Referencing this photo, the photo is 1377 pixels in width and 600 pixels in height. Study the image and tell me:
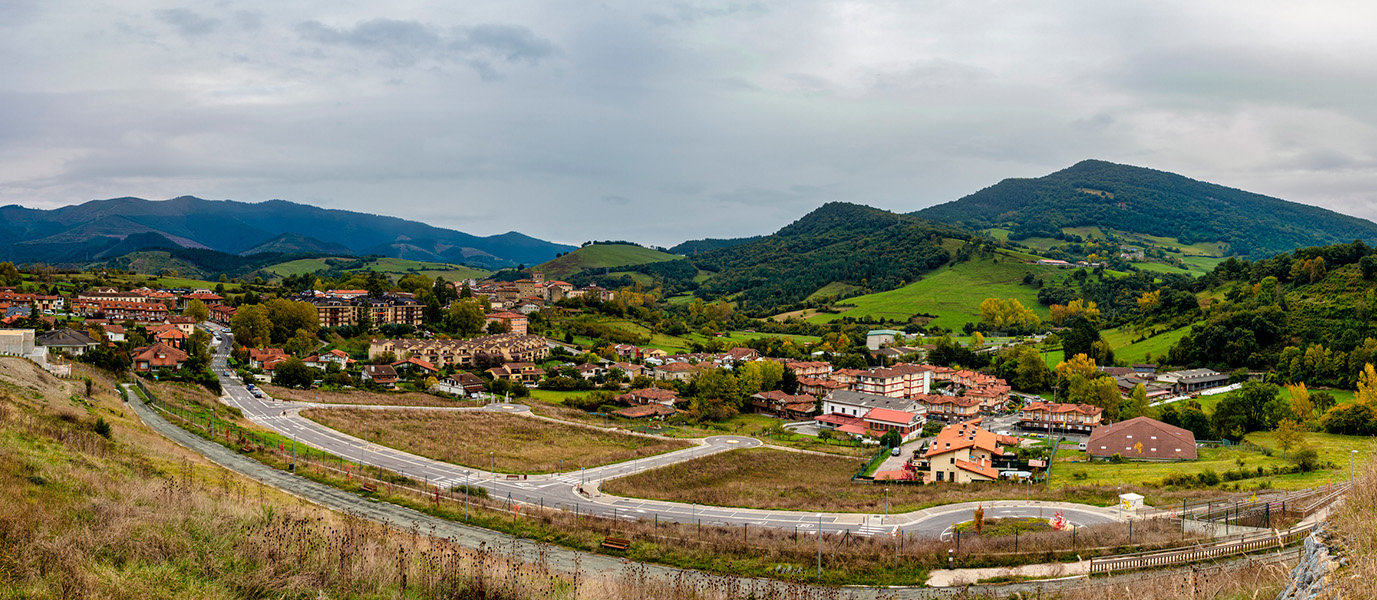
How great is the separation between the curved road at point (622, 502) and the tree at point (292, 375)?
1264 centimetres

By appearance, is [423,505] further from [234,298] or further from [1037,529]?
[234,298]

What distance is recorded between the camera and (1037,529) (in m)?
22.5

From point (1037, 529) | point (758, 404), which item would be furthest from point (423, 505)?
point (758, 404)

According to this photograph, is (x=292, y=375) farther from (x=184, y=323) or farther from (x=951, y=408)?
(x=951, y=408)

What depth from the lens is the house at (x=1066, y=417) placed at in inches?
2053

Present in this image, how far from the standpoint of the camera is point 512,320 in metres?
85.6

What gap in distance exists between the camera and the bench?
1850cm

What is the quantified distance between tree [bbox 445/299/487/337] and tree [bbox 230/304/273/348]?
19.5 meters

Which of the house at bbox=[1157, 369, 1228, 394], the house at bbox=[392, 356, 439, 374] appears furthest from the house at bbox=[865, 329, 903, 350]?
the house at bbox=[392, 356, 439, 374]

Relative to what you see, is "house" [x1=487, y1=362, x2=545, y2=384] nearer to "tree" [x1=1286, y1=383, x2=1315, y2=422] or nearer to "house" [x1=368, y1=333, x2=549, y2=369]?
"house" [x1=368, y1=333, x2=549, y2=369]

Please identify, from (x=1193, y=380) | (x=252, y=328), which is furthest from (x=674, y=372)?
(x=1193, y=380)

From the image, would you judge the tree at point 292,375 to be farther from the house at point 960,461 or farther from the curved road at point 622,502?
the house at point 960,461

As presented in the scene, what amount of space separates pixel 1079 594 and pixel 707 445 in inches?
1205

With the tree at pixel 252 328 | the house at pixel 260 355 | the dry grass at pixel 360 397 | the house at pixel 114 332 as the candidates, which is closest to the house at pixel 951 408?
the dry grass at pixel 360 397
